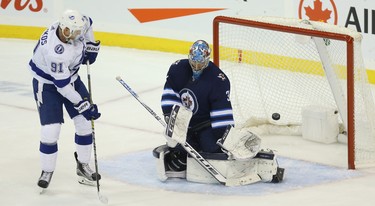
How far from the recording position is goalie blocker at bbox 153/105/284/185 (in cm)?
608

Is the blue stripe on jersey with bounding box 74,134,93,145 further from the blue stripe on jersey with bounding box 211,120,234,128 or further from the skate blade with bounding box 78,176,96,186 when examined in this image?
the blue stripe on jersey with bounding box 211,120,234,128

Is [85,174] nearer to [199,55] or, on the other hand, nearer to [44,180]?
[44,180]

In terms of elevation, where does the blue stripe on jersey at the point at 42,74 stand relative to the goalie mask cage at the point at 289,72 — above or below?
above

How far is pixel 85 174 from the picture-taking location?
626 centimetres

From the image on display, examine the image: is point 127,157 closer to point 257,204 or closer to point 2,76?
point 257,204

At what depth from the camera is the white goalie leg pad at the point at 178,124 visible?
6.07m

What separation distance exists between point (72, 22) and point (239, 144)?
44.6 inches

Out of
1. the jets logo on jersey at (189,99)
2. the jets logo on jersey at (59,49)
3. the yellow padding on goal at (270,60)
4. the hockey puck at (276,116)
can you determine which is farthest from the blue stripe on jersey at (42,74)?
→ the hockey puck at (276,116)

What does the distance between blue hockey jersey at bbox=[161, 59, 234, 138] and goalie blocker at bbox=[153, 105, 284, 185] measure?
0.11 m

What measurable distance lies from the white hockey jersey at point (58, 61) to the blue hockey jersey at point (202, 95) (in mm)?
565

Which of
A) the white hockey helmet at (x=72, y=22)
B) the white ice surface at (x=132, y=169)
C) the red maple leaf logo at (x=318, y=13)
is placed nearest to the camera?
the white hockey helmet at (x=72, y=22)

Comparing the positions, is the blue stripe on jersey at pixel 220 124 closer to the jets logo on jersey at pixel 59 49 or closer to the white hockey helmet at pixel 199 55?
the white hockey helmet at pixel 199 55

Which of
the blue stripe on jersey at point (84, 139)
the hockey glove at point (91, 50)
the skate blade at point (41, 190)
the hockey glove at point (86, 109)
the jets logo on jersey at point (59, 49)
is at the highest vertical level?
the jets logo on jersey at point (59, 49)

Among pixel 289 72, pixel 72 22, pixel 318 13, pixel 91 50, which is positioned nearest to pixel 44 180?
pixel 91 50
